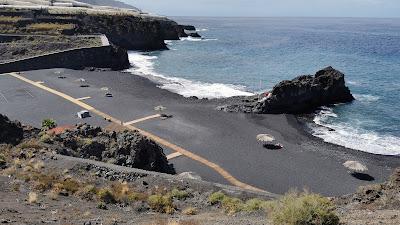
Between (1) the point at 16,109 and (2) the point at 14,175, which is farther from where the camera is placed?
(1) the point at 16,109

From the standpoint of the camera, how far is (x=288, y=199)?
48.2ft

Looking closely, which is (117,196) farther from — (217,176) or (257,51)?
(257,51)

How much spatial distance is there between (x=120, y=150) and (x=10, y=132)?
25.3ft

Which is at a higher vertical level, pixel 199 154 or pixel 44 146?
pixel 44 146

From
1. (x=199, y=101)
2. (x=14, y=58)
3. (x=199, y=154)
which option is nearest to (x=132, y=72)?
(x=14, y=58)

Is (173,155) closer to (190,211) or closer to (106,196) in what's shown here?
(106,196)

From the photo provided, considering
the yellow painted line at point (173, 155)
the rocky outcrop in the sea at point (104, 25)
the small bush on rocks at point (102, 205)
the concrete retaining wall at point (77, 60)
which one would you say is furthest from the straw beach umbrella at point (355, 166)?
the rocky outcrop in the sea at point (104, 25)

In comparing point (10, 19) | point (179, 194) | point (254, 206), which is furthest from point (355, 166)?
point (10, 19)

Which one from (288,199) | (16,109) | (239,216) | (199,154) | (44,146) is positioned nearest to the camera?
(288,199)

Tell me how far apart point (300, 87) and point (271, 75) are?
2868cm

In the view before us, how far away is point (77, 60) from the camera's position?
74000 millimetres

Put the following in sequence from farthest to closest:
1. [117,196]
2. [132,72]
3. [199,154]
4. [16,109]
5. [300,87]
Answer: [132,72], [300,87], [16,109], [199,154], [117,196]

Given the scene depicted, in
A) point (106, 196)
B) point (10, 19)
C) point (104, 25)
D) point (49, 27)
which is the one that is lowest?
point (106, 196)

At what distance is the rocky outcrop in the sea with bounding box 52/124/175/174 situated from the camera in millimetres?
28109
